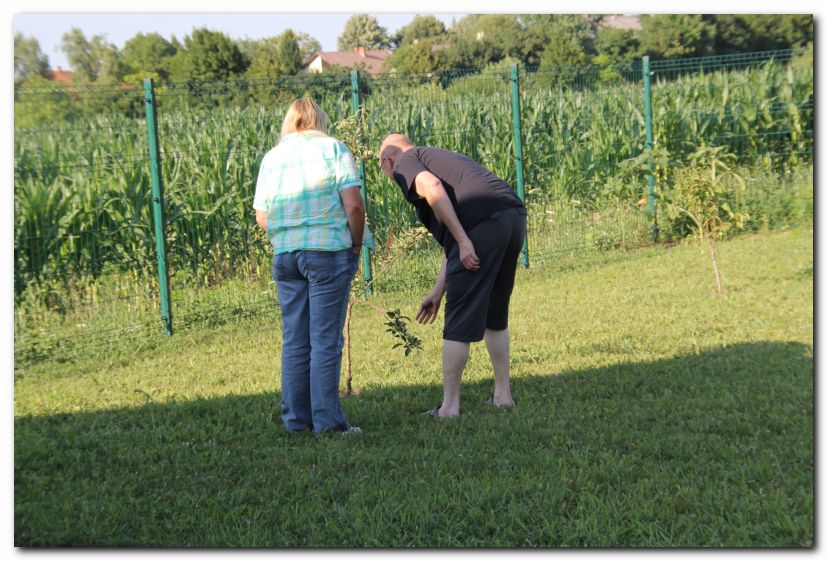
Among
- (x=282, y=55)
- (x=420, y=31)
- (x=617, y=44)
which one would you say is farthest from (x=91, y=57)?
(x=617, y=44)

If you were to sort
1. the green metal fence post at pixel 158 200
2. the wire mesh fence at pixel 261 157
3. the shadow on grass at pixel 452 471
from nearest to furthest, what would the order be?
1. the shadow on grass at pixel 452 471
2. the wire mesh fence at pixel 261 157
3. the green metal fence post at pixel 158 200

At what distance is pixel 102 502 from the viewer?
341 centimetres

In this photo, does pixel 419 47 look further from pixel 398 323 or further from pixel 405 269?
pixel 405 269

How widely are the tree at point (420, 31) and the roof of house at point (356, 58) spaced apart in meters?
0.71

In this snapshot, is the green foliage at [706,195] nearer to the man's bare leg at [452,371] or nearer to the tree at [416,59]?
the tree at [416,59]

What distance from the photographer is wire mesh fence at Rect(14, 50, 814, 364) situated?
597 cm

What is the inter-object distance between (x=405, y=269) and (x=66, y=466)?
177 inches

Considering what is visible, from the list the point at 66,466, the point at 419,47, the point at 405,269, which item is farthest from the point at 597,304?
the point at 66,466

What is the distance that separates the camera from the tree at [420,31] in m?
4.56

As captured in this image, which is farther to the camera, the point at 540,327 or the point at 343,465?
the point at 540,327

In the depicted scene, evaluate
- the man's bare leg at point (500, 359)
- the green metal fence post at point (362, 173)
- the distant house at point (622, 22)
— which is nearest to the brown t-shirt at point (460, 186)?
the man's bare leg at point (500, 359)

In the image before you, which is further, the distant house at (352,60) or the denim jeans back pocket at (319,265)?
the distant house at (352,60)

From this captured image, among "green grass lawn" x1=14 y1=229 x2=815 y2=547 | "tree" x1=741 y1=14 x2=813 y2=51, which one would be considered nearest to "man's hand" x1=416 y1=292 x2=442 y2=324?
"green grass lawn" x1=14 y1=229 x2=815 y2=547

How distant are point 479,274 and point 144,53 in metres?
5.41
